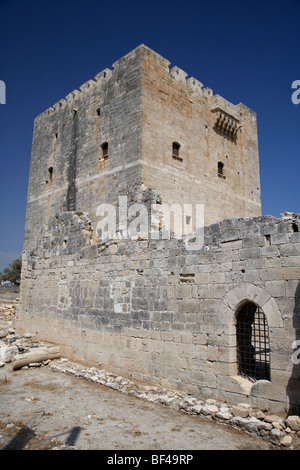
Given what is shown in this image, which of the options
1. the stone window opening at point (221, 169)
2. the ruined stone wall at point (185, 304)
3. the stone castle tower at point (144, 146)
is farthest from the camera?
the stone window opening at point (221, 169)

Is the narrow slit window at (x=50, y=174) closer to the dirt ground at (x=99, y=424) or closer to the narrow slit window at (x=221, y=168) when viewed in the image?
the narrow slit window at (x=221, y=168)

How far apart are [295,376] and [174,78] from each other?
547 inches

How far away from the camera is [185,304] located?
20.4 ft

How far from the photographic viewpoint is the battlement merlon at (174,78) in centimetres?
1497

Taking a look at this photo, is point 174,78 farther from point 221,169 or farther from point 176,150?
point 221,169

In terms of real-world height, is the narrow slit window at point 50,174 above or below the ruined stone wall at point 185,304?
above

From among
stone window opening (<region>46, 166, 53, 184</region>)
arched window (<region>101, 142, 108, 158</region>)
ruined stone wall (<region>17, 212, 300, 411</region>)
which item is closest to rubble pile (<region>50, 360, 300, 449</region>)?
ruined stone wall (<region>17, 212, 300, 411</region>)

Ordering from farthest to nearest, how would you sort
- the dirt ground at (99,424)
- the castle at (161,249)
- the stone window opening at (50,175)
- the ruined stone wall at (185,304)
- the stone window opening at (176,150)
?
the stone window opening at (50,175)
the stone window opening at (176,150)
the castle at (161,249)
the ruined stone wall at (185,304)
the dirt ground at (99,424)

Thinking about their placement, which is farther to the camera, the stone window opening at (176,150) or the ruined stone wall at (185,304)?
the stone window opening at (176,150)

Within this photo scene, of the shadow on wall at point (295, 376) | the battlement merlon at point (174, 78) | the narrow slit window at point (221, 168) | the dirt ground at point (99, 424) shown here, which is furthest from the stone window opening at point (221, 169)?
the shadow on wall at point (295, 376)

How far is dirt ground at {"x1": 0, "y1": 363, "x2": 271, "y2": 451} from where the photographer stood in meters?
4.35

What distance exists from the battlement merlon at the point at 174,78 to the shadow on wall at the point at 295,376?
1273 centimetres
